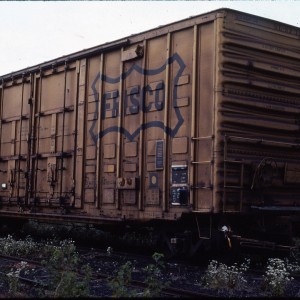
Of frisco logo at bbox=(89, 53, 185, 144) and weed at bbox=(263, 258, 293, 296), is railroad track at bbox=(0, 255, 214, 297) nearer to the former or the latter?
weed at bbox=(263, 258, 293, 296)

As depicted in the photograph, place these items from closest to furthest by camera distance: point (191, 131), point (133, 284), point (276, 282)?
point (276, 282) < point (133, 284) < point (191, 131)

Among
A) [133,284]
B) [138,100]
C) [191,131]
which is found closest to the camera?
[133,284]

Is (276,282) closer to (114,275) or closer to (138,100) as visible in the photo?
(114,275)

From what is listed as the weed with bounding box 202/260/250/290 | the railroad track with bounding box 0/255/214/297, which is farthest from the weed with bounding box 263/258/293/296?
the railroad track with bounding box 0/255/214/297

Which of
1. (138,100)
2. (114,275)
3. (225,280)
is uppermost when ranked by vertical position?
(138,100)

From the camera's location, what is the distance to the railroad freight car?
7.74 metres

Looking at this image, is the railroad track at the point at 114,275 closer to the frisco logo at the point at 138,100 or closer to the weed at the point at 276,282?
the weed at the point at 276,282

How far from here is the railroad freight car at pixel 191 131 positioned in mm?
7742

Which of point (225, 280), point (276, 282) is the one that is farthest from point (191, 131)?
point (276, 282)

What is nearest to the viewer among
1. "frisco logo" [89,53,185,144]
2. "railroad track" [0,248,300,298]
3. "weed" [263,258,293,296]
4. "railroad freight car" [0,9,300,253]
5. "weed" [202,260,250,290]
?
"weed" [263,258,293,296]

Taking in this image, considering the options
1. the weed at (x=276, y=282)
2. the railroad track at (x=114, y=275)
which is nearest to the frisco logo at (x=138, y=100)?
the railroad track at (x=114, y=275)

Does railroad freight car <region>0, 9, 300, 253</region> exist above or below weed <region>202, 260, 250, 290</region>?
above

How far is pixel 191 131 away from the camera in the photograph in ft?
26.2

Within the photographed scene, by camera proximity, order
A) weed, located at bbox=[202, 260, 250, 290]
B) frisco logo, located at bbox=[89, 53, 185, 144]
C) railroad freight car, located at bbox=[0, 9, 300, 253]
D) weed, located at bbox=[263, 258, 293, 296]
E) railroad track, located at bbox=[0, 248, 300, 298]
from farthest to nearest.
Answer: frisco logo, located at bbox=[89, 53, 185, 144] → railroad freight car, located at bbox=[0, 9, 300, 253] → weed, located at bbox=[202, 260, 250, 290] → railroad track, located at bbox=[0, 248, 300, 298] → weed, located at bbox=[263, 258, 293, 296]
